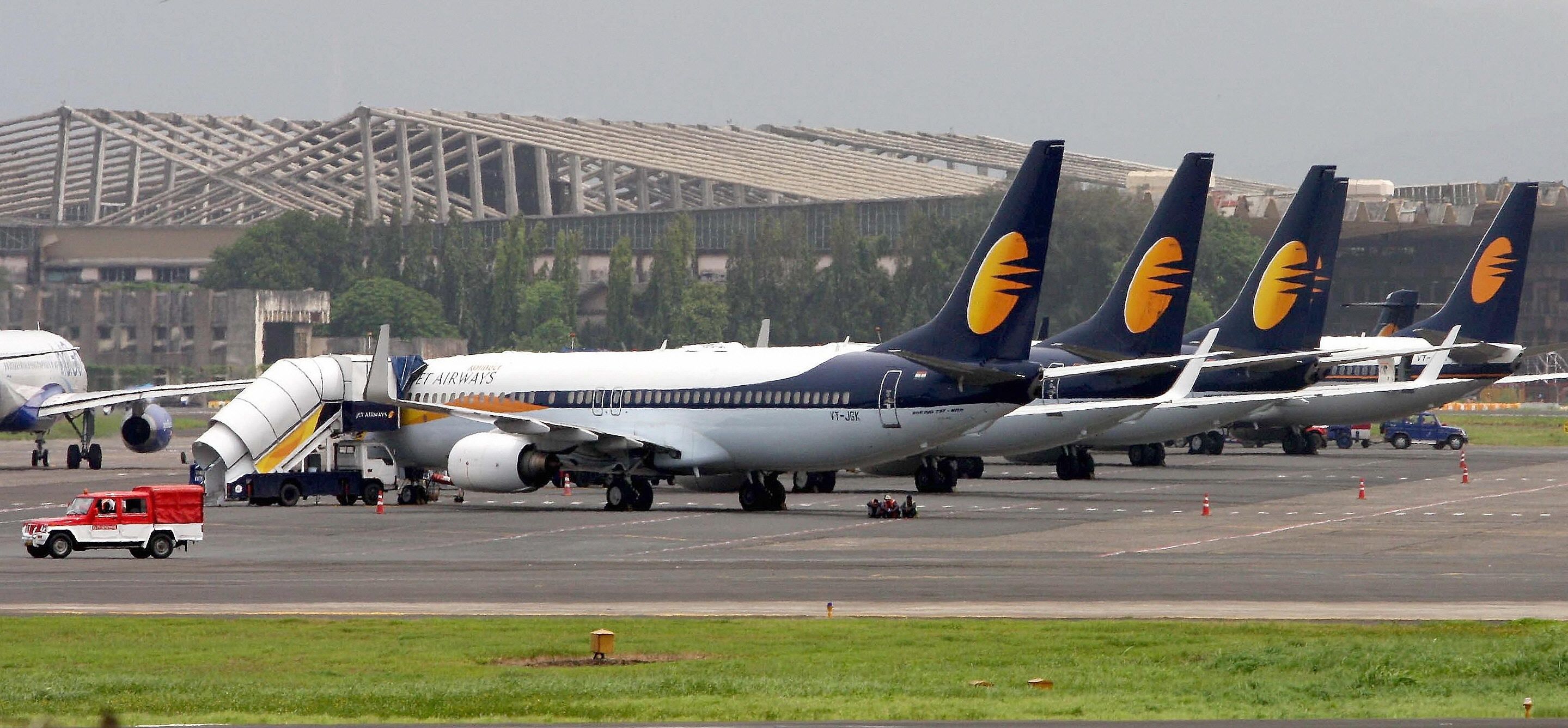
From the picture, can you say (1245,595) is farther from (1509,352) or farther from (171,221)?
(171,221)

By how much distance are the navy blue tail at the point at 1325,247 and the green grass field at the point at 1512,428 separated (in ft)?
76.4

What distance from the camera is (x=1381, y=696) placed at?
1927 cm

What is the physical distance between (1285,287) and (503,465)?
2896 cm

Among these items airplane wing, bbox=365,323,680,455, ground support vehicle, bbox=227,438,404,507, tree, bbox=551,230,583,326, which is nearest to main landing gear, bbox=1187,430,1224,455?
ground support vehicle, bbox=227,438,404,507

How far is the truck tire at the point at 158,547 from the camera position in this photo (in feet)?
118

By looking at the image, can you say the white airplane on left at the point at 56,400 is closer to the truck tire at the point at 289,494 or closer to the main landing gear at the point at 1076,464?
the truck tire at the point at 289,494

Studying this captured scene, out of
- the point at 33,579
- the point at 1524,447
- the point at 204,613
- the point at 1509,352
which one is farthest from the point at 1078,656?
the point at 1524,447

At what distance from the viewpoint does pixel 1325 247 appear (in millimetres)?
71875

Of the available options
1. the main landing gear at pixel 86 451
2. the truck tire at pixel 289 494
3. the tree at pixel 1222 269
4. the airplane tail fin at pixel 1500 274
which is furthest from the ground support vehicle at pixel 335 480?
the tree at pixel 1222 269

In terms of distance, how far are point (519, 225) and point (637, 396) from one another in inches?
4141

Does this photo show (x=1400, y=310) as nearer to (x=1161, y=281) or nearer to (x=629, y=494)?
(x=1161, y=281)

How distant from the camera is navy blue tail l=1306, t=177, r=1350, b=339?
2628 inches

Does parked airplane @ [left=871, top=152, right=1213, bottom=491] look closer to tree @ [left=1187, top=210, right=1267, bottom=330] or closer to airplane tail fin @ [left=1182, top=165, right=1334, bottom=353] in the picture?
airplane tail fin @ [left=1182, top=165, right=1334, bottom=353]

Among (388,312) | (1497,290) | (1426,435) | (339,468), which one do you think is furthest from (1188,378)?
(388,312)
